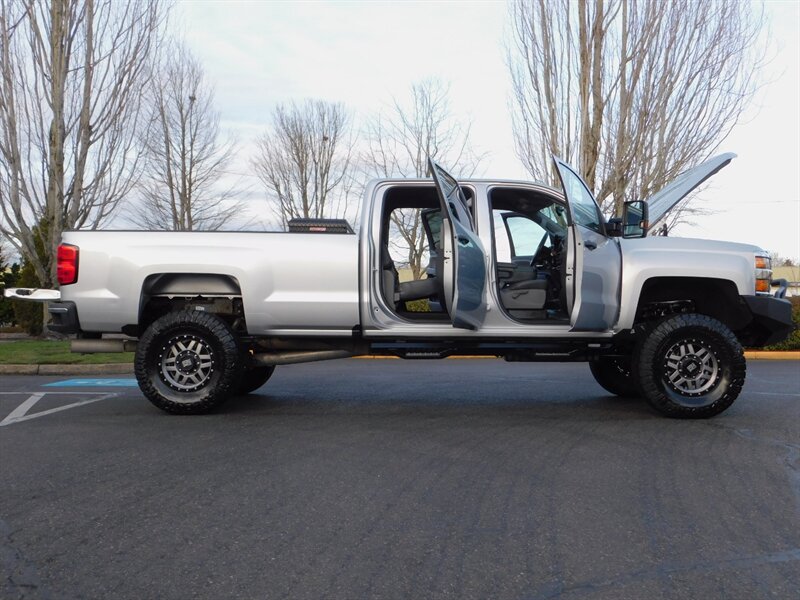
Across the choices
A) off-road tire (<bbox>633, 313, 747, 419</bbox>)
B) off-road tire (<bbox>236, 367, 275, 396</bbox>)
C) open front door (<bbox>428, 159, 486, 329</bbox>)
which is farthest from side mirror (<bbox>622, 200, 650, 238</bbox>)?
off-road tire (<bbox>236, 367, 275, 396</bbox>)

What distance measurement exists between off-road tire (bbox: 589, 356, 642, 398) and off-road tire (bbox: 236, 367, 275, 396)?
339 cm

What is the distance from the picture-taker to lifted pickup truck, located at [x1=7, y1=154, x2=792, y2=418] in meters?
6.12

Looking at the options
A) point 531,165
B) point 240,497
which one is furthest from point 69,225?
point 240,497

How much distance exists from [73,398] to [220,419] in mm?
2319

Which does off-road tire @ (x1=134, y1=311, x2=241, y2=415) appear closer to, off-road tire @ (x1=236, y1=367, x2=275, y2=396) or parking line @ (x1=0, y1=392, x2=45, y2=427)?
parking line @ (x1=0, y1=392, x2=45, y2=427)

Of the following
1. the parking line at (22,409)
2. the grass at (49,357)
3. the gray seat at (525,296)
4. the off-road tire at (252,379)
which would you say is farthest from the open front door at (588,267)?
the grass at (49,357)

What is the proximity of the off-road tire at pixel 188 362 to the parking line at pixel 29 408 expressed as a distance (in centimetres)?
108

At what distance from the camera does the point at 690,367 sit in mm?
6137

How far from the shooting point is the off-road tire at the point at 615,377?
7.49 metres

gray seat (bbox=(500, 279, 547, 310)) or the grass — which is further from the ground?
gray seat (bbox=(500, 279, 547, 310))

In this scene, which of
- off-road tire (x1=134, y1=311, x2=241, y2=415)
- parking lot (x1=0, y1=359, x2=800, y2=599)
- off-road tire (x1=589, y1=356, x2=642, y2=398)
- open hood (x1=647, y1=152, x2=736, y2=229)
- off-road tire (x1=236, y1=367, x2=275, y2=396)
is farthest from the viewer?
off-road tire (x1=236, y1=367, x2=275, y2=396)

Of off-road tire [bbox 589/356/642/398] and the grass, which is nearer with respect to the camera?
off-road tire [bbox 589/356/642/398]

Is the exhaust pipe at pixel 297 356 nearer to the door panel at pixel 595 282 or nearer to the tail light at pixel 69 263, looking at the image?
the tail light at pixel 69 263

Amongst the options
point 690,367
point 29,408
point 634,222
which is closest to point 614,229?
point 634,222
